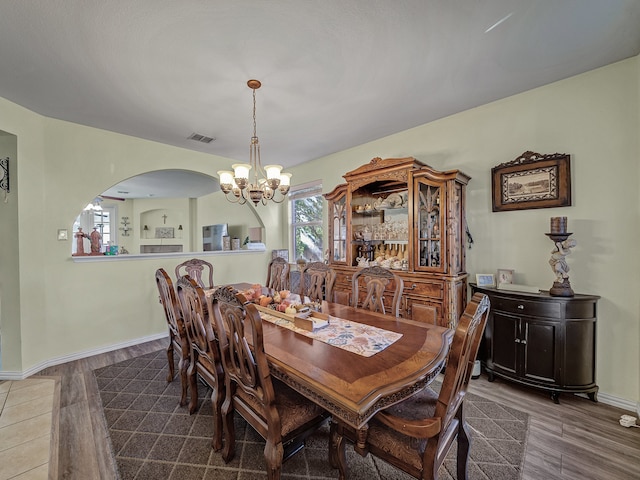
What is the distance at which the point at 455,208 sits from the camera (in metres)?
2.74

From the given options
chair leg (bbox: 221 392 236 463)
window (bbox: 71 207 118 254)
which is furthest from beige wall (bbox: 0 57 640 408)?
window (bbox: 71 207 118 254)

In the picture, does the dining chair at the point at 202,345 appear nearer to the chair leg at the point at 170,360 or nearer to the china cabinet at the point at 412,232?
the chair leg at the point at 170,360

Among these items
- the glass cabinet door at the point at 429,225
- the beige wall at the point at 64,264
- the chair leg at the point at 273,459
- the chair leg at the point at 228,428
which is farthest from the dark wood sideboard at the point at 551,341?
the beige wall at the point at 64,264

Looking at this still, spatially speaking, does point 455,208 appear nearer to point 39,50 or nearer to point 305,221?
point 305,221

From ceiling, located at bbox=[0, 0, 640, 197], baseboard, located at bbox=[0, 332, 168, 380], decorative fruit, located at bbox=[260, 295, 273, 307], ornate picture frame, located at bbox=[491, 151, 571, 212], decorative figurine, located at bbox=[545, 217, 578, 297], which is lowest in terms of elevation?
baseboard, located at bbox=[0, 332, 168, 380]

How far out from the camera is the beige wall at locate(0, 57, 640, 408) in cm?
218

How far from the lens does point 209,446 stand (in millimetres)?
1774

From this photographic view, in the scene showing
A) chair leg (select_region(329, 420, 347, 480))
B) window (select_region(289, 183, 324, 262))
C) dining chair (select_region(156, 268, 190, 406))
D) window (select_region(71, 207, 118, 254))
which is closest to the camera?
chair leg (select_region(329, 420, 347, 480))

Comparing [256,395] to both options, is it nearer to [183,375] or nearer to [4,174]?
[183,375]

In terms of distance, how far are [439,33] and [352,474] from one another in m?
2.83

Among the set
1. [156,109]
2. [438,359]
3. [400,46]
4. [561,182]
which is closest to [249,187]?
[156,109]

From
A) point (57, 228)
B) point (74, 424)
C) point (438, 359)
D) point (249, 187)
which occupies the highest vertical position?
point (249, 187)

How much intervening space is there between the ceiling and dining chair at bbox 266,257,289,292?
66.3 inches

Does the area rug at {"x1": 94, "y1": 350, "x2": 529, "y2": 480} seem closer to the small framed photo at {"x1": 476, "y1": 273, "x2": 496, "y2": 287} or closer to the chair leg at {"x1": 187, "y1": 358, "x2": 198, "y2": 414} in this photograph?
the chair leg at {"x1": 187, "y1": 358, "x2": 198, "y2": 414}
